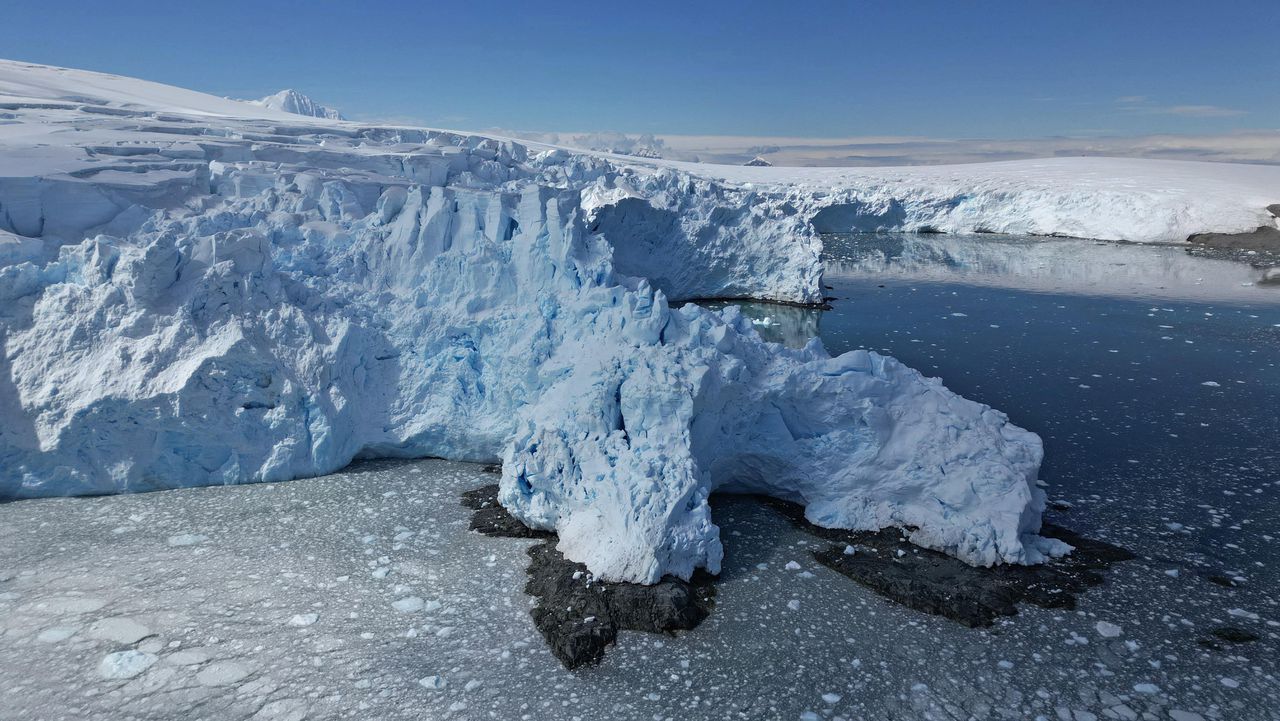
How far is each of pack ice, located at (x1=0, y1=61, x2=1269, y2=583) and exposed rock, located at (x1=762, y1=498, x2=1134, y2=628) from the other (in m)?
0.10

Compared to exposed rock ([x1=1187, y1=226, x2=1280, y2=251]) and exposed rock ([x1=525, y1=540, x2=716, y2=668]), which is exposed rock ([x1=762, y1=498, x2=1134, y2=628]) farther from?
exposed rock ([x1=1187, y1=226, x2=1280, y2=251])

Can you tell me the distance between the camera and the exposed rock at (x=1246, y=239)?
1786 centimetres

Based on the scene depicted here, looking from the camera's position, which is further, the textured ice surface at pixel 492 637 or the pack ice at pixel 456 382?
the pack ice at pixel 456 382

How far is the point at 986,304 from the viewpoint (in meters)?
11.4

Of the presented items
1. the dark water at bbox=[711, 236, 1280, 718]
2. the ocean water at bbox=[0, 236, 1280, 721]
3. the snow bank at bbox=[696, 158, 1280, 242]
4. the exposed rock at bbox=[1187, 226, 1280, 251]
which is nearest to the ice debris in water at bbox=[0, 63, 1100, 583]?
the ocean water at bbox=[0, 236, 1280, 721]

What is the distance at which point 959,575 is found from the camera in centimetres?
361

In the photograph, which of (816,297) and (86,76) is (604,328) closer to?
(816,297)

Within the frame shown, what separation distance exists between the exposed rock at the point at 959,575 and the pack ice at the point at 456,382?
0.10 m

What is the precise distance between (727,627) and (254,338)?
356 cm

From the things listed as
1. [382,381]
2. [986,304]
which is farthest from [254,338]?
[986,304]

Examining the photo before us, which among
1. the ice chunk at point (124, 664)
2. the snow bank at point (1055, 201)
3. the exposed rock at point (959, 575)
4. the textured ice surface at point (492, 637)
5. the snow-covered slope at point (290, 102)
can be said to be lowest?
the ice chunk at point (124, 664)

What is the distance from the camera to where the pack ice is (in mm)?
3963

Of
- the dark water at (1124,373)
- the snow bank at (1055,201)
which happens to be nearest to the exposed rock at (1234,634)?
the dark water at (1124,373)

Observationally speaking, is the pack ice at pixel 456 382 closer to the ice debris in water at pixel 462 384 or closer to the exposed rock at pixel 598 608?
the ice debris in water at pixel 462 384
